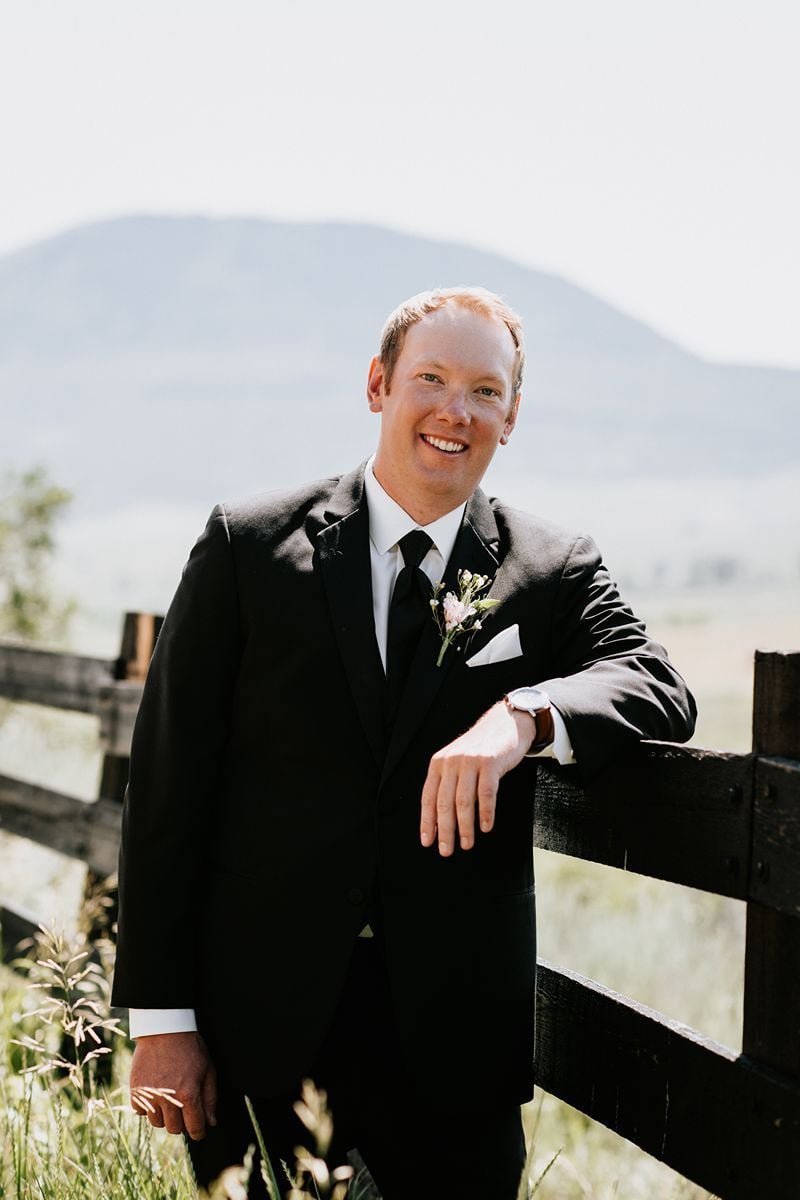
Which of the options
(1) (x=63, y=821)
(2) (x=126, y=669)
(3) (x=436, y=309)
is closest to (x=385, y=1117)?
(3) (x=436, y=309)

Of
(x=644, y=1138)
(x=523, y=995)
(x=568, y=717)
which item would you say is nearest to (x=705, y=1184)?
(x=644, y=1138)

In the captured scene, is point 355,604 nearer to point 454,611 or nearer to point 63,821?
point 454,611

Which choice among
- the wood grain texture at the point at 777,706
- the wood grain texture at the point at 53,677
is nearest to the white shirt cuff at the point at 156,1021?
the wood grain texture at the point at 777,706

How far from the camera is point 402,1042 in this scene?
2150 millimetres

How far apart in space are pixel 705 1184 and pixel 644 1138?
0.15 meters

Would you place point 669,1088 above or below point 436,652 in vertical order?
below

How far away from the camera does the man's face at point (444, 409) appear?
2279 millimetres

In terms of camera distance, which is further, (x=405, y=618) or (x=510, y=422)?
(x=510, y=422)

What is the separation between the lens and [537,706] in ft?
6.61

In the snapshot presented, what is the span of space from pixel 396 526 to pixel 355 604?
0.19 metres

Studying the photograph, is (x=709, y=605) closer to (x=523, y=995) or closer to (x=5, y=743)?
(x=5, y=743)

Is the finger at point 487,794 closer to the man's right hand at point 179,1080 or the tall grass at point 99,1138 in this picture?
the tall grass at point 99,1138

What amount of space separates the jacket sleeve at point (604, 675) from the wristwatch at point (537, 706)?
0.06 ft

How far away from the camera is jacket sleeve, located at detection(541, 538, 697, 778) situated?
1.99 meters
